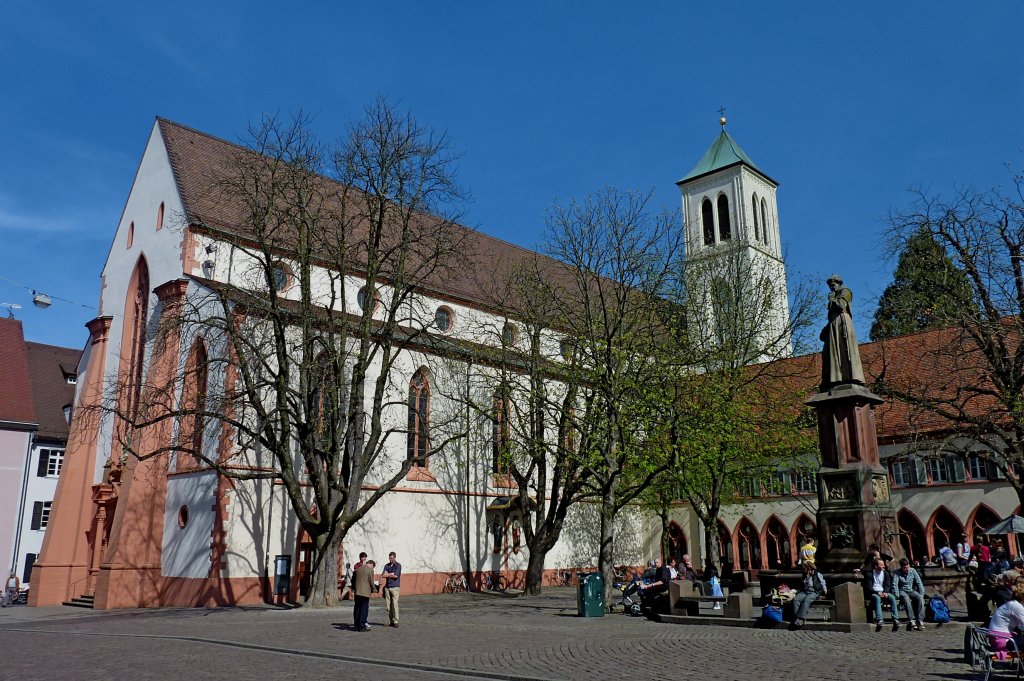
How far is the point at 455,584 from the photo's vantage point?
104ft

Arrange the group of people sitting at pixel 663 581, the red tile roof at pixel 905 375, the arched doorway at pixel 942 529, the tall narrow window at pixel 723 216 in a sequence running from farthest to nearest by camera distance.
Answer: the tall narrow window at pixel 723 216, the arched doorway at pixel 942 529, the red tile roof at pixel 905 375, the group of people sitting at pixel 663 581

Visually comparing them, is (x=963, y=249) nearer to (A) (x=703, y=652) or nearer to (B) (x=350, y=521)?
(A) (x=703, y=652)

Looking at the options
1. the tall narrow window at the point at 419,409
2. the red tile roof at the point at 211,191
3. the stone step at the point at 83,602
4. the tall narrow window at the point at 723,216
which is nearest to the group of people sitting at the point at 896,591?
the red tile roof at the point at 211,191

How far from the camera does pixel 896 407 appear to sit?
3403 cm

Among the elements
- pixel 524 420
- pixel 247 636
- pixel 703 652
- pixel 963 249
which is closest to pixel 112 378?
pixel 524 420

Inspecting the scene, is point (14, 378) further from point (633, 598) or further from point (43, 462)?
point (633, 598)

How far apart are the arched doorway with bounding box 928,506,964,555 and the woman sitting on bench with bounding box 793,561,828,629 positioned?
1924 centimetres

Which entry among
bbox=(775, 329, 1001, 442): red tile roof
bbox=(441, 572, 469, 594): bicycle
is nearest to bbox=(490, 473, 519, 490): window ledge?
bbox=(441, 572, 469, 594): bicycle

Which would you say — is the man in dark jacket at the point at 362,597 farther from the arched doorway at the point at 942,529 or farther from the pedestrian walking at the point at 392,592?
the arched doorway at the point at 942,529

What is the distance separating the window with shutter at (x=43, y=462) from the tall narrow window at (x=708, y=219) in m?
39.6

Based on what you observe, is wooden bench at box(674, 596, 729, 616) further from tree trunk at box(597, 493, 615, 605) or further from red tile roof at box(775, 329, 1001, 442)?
red tile roof at box(775, 329, 1001, 442)

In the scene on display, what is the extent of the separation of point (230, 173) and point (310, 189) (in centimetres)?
885

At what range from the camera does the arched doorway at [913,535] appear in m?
32.2

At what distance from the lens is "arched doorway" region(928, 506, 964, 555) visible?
3158cm
